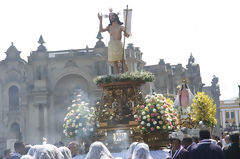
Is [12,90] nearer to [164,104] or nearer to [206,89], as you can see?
[164,104]

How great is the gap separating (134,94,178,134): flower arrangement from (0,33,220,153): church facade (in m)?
28.8

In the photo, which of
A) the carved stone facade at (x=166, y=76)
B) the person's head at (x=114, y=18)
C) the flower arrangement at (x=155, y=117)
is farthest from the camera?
the carved stone facade at (x=166, y=76)

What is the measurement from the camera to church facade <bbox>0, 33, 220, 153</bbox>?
4469 cm

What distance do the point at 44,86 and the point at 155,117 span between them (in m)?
31.7

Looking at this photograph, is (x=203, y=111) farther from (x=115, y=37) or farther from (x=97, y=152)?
(x=97, y=152)

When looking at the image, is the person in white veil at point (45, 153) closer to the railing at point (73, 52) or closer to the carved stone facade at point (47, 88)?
the carved stone facade at point (47, 88)

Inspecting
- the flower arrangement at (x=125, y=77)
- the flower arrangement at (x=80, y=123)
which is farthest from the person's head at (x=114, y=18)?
the flower arrangement at (x=80, y=123)

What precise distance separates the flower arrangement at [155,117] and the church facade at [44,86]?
2882 cm

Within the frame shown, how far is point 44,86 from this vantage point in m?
44.8

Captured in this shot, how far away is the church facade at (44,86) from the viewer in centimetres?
4469

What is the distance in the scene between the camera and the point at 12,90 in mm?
48688

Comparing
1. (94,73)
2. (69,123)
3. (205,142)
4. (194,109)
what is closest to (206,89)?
(94,73)

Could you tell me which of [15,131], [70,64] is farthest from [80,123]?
[15,131]

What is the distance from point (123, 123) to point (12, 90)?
117 ft
